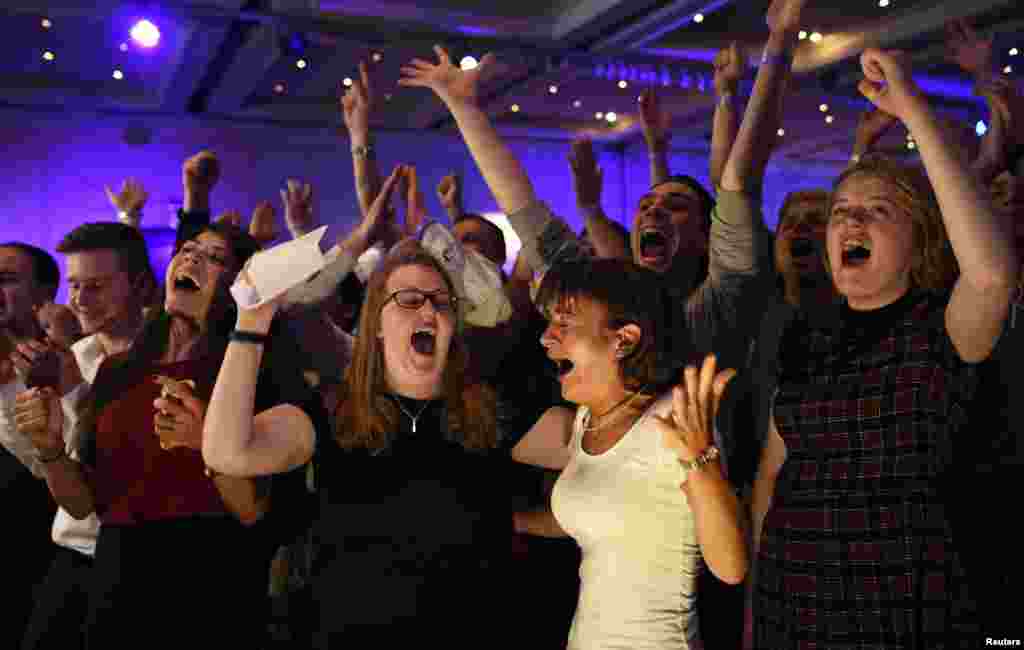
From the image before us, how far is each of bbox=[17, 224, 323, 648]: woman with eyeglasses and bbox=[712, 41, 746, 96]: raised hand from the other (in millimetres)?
1337

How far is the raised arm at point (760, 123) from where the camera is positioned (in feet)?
6.14

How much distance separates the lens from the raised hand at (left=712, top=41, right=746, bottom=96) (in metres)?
2.46

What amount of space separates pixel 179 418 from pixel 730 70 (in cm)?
166

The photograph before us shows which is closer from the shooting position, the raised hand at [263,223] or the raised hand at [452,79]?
the raised hand at [452,79]

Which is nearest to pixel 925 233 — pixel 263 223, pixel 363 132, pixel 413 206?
pixel 413 206

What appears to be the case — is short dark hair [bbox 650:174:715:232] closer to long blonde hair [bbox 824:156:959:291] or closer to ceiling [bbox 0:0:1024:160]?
long blonde hair [bbox 824:156:959:291]

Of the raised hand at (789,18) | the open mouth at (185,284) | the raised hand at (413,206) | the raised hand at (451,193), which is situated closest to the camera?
the raised hand at (789,18)

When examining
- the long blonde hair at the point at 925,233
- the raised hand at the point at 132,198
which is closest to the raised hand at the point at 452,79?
the long blonde hair at the point at 925,233

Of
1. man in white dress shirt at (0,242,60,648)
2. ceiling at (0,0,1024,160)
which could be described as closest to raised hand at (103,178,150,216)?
man in white dress shirt at (0,242,60,648)

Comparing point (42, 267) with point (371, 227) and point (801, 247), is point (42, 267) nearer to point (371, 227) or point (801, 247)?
point (371, 227)

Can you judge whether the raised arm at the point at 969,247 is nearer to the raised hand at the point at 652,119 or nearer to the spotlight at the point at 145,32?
the raised hand at the point at 652,119

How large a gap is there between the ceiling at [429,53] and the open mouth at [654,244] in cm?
358

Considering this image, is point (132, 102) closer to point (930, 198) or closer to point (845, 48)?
point (845, 48)

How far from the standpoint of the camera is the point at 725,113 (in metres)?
2.36
